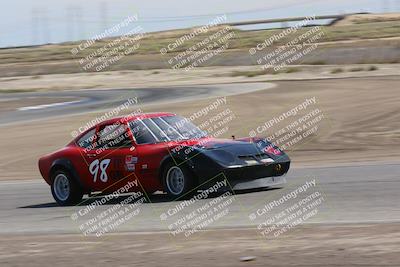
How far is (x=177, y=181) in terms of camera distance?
12539 millimetres

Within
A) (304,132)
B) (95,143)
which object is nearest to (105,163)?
(95,143)

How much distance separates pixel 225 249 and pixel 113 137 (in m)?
5.31

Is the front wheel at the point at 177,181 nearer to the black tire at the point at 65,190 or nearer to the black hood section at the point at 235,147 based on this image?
the black hood section at the point at 235,147

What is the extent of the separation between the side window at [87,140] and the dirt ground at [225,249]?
3.58 metres

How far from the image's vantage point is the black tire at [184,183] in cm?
1230

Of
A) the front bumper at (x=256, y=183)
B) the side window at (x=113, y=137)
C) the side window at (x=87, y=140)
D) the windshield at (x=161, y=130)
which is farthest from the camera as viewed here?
the side window at (x=87, y=140)

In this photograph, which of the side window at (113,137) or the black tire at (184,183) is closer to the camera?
the black tire at (184,183)

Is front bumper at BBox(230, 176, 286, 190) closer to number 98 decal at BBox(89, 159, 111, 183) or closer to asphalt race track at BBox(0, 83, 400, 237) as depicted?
asphalt race track at BBox(0, 83, 400, 237)

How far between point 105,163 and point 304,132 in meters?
10.00

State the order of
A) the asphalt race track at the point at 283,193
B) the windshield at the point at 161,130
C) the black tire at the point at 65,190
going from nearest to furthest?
the asphalt race track at the point at 283,193
the windshield at the point at 161,130
the black tire at the point at 65,190

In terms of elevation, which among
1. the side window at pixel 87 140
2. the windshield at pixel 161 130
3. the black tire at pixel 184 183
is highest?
the side window at pixel 87 140

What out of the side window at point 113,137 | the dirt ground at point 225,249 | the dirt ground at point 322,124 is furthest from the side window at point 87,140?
the dirt ground at point 322,124

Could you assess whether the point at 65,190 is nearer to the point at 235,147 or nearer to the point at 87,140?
the point at 87,140

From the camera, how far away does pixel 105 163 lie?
43.5 ft
